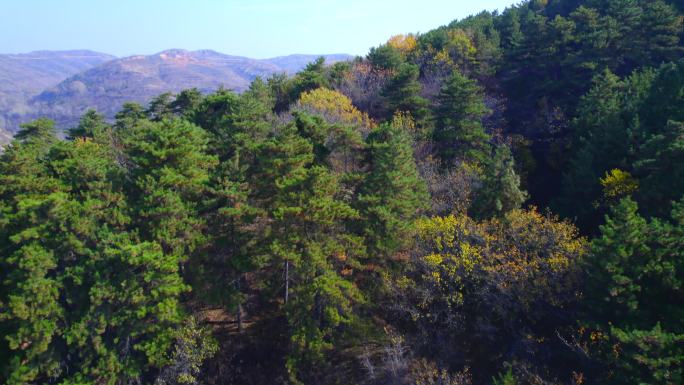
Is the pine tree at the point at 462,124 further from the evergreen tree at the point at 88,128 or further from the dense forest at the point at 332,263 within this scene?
the evergreen tree at the point at 88,128

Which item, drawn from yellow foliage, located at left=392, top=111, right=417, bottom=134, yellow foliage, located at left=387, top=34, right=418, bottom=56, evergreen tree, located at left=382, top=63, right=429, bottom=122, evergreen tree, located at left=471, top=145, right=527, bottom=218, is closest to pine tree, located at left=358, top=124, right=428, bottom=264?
evergreen tree, located at left=471, top=145, right=527, bottom=218

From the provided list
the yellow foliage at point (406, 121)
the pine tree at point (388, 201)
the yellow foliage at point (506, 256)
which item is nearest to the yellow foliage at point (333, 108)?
the yellow foliage at point (406, 121)

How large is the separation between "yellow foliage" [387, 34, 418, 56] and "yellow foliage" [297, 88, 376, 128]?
55.9 ft

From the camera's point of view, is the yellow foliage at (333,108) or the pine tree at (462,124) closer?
the pine tree at (462,124)

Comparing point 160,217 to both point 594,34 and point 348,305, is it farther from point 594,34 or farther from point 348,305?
point 594,34

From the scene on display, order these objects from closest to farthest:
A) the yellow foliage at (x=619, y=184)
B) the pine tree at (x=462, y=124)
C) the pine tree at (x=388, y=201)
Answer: the pine tree at (x=388, y=201) → the yellow foliage at (x=619, y=184) → the pine tree at (x=462, y=124)

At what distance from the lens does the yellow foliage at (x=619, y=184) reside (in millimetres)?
20328

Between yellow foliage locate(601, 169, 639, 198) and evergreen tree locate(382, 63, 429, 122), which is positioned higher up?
evergreen tree locate(382, 63, 429, 122)

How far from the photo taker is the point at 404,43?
51750 mm

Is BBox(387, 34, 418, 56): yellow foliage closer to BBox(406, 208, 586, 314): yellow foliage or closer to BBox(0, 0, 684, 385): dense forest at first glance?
BBox(0, 0, 684, 385): dense forest

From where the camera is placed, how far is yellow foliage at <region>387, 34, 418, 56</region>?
4816 cm

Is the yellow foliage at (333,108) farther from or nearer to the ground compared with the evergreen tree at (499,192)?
farther from the ground

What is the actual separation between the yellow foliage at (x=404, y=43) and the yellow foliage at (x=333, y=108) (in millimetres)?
17048

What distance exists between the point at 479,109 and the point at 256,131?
45.7 ft
